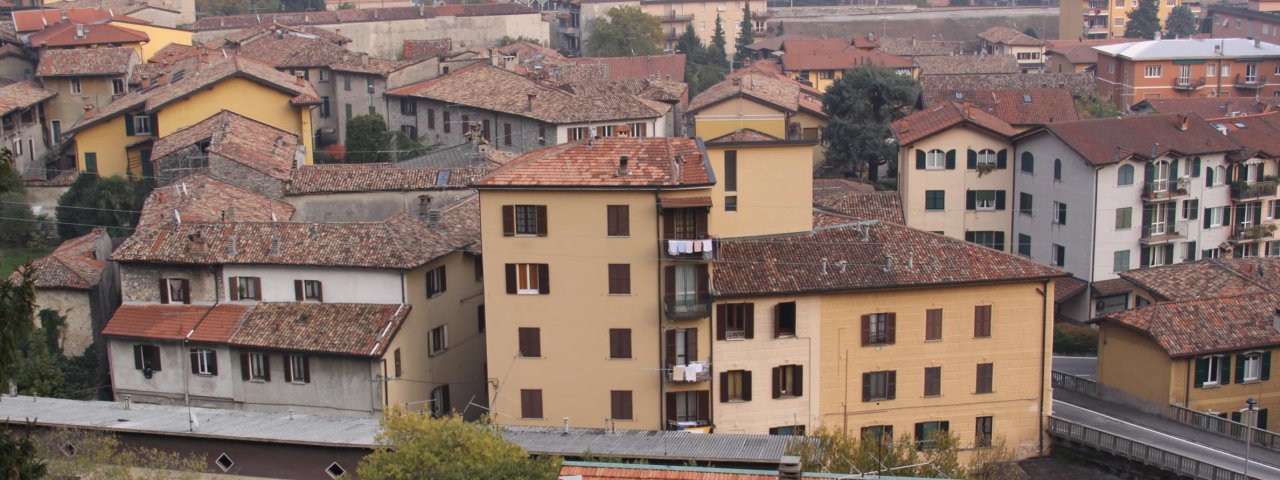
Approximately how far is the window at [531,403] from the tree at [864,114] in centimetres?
3745

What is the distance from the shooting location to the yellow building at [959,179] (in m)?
63.9

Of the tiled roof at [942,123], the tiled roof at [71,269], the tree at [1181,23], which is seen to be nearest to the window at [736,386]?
the tiled roof at [71,269]

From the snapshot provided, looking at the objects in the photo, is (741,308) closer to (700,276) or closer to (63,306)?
(700,276)

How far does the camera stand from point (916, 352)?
42.6m

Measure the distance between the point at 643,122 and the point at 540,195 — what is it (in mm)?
29409

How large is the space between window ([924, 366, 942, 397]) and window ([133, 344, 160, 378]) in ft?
75.7

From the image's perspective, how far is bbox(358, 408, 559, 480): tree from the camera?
3058 centimetres

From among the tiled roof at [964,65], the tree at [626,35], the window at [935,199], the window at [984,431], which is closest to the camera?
the window at [984,431]

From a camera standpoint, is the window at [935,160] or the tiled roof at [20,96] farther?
the window at [935,160]

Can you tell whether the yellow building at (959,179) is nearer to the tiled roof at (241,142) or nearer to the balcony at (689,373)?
the balcony at (689,373)

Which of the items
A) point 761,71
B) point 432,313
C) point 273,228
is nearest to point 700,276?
point 432,313

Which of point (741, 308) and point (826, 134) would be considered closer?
point (741, 308)

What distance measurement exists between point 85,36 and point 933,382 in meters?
55.2

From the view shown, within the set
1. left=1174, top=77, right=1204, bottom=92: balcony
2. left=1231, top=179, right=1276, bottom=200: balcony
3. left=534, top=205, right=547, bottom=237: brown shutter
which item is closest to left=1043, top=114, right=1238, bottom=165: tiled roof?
left=1231, top=179, right=1276, bottom=200: balcony
